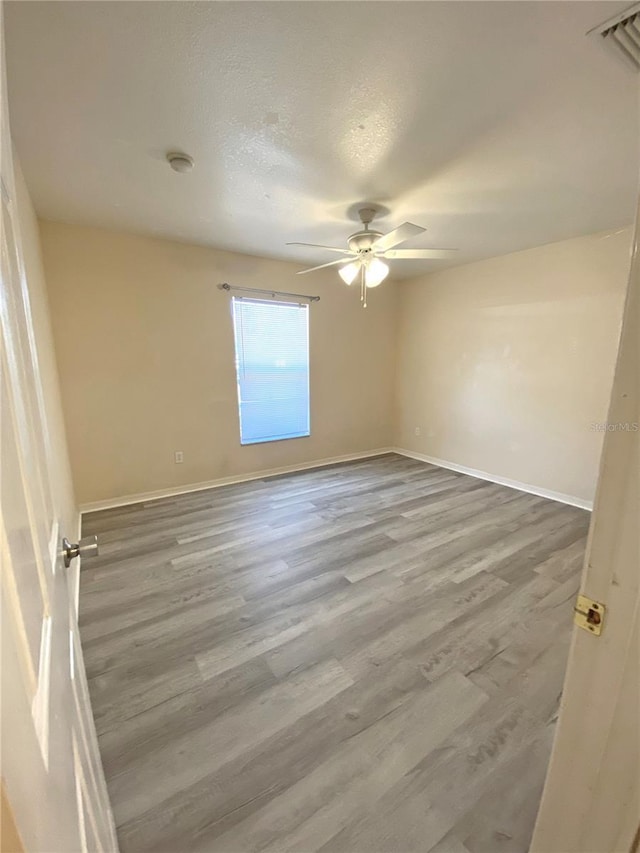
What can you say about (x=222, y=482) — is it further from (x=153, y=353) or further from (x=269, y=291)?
(x=269, y=291)

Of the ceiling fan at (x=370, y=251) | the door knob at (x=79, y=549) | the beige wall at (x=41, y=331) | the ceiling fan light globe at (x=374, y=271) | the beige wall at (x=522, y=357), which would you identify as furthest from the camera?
the beige wall at (x=522, y=357)

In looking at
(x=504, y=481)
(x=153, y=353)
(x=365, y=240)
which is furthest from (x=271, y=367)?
(x=504, y=481)

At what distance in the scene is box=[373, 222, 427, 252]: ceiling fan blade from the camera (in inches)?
82.6

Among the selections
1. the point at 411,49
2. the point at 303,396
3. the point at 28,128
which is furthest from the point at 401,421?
the point at 28,128

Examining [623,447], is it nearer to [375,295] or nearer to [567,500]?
[567,500]

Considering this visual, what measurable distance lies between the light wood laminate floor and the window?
56.5 inches

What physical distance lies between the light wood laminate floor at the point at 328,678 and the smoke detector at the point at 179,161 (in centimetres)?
Answer: 240

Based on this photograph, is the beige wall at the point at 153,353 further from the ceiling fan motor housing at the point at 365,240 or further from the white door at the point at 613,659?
the white door at the point at 613,659

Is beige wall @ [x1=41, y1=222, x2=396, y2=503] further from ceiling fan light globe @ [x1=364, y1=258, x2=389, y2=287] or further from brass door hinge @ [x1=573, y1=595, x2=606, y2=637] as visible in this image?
brass door hinge @ [x1=573, y1=595, x2=606, y2=637]

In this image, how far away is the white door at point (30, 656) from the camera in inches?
13.0

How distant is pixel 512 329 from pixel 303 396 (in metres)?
2.39

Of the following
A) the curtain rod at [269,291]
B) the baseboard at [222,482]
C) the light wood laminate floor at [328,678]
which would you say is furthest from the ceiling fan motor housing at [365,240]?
the baseboard at [222,482]

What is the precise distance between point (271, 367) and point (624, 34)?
10.7 feet

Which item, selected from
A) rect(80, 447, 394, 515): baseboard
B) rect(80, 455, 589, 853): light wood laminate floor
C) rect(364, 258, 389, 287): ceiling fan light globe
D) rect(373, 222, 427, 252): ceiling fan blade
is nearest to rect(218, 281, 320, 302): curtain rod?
rect(364, 258, 389, 287): ceiling fan light globe
